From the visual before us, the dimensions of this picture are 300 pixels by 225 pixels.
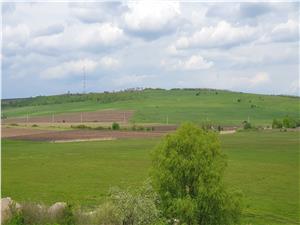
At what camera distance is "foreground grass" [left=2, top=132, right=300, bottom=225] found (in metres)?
52.4

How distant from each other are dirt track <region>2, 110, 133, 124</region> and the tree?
11858cm

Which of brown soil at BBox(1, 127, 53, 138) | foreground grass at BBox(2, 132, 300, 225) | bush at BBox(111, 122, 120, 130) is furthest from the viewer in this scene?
bush at BBox(111, 122, 120, 130)

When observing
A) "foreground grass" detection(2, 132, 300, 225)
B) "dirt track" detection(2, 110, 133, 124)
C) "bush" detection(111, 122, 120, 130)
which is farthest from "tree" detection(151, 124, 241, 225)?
"dirt track" detection(2, 110, 133, 124)

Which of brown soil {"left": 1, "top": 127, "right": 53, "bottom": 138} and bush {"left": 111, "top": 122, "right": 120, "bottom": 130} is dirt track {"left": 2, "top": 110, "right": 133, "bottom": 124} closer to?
bush {"left": 111, "top": 122, "right": 120, "bottom": 130}

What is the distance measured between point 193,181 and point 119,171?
3626 cm

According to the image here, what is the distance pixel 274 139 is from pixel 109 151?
4260cm

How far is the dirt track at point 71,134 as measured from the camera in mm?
119188

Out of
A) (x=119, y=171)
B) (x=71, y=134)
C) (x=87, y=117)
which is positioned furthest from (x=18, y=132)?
(x=119, y=171)

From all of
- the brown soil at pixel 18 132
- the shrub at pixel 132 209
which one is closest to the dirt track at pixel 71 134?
the brown soil at pixel 18 132

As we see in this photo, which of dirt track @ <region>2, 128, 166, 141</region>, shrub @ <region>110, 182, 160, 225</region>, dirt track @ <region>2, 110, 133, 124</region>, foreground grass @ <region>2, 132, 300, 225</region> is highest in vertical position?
dirt track @ <region>2, 110, 133, 124</region>

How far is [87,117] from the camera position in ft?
559

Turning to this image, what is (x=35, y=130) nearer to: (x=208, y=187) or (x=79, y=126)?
(x=79, y=126)

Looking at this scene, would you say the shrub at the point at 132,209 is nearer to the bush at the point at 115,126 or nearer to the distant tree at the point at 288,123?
the bush at the point at 115,126

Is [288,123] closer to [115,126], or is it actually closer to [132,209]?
[115,126]
